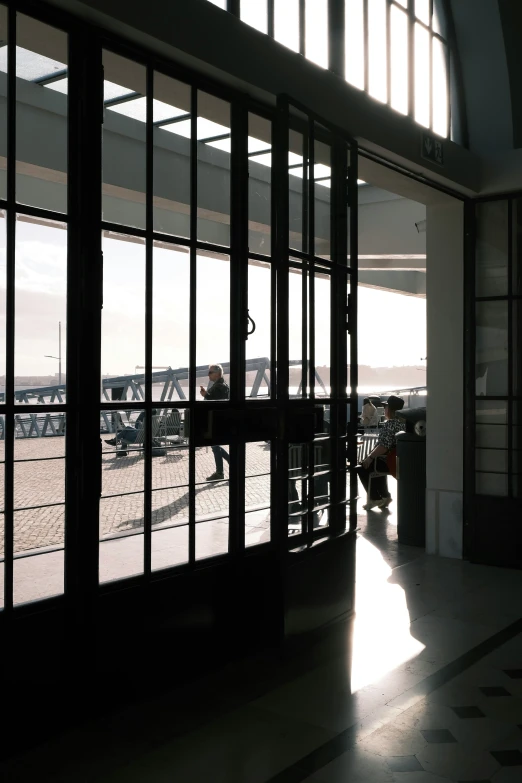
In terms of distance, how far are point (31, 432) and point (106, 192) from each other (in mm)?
4030

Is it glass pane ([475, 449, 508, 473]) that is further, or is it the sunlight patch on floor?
glass pane ([475, 449, 508, 473])

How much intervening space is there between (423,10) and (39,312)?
4.07m

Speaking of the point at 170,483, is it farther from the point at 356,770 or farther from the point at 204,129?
the point at 204,129

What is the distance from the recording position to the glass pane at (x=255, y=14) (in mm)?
3941

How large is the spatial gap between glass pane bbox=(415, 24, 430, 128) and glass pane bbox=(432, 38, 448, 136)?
120 mm

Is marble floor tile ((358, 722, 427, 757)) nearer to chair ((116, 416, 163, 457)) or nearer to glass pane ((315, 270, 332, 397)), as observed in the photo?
chair ((116, 416, 163, 457))

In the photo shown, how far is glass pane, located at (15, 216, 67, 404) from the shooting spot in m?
2.84

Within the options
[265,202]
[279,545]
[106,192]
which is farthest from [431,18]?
[279,545]

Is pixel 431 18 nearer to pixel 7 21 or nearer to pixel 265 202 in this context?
pixel 265 202

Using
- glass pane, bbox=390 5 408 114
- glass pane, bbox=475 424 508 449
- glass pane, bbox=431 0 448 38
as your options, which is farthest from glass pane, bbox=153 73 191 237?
glass pane, bbox=475 424 508 449

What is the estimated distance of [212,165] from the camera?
5070mm

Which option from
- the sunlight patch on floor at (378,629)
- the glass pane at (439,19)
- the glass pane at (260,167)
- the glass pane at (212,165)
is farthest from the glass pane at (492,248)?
the sunlight patch on floor at (378,629)

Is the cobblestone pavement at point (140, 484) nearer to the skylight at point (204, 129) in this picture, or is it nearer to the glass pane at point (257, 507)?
the glass pane at point (257, 507)

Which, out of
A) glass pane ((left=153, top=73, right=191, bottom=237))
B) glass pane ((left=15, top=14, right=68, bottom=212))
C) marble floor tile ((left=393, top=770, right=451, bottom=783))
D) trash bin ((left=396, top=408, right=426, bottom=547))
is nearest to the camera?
marble floor tile ((left=393, top=770, right=451, bottom=783))
